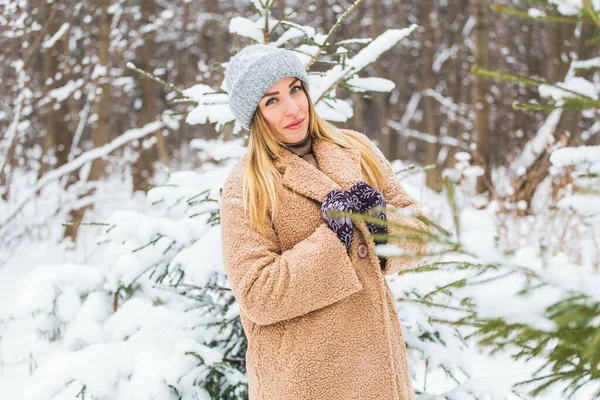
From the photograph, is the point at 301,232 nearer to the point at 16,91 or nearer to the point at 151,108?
the point at 16,91

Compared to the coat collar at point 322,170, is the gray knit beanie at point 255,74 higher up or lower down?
higher up

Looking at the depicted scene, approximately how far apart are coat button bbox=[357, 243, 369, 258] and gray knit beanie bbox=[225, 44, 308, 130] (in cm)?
58

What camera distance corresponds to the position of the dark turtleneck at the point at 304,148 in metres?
1.88

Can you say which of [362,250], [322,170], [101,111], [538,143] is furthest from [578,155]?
[101,111]

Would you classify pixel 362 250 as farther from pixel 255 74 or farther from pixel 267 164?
pixel 255 74

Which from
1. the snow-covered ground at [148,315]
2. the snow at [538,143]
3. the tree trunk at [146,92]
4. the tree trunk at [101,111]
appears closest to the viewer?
the snow-covered ground at [148,315]

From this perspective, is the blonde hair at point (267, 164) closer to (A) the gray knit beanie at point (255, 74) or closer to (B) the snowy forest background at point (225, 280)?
(A) the gray knit beanie at point (255, 74)

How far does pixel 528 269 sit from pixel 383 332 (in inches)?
38.9

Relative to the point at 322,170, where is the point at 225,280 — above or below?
below

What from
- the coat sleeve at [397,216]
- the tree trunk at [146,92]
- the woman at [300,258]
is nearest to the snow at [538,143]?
→ the coat sleeve at [397,216]

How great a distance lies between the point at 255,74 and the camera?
70.6 inches

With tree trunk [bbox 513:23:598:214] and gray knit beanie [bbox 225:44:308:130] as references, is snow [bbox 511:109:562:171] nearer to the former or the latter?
tree trunk [bbox 513:23:598:214]

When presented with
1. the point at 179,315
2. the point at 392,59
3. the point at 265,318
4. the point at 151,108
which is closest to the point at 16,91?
the point at 179,315

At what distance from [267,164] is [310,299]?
18.5 inches
